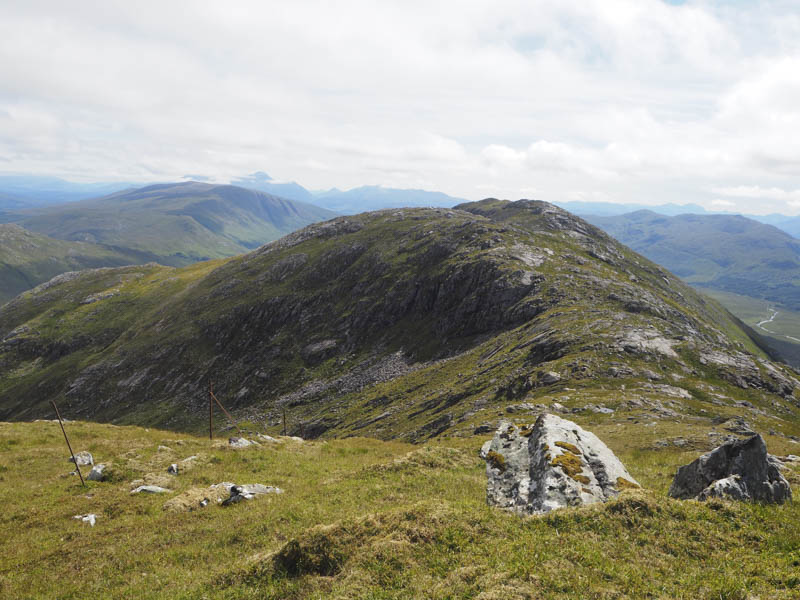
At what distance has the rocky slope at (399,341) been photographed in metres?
51.7

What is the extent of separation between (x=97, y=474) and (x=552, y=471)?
28.0 m

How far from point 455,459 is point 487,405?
93.8ft

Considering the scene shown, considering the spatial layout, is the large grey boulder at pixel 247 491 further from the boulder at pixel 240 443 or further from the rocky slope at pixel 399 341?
the rocky slope at pixel 399 341

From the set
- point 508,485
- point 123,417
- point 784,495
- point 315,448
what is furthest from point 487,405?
point 123,417

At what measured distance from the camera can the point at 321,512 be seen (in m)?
19.2

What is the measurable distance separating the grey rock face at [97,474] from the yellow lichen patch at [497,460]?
2481cm

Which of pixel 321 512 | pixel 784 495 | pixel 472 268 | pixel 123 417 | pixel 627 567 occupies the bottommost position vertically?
pixel 123 417

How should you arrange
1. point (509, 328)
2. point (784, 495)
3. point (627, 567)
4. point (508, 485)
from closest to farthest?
point (627, 567)
point (784, 495)
point (508, 485)
point (509, 328)

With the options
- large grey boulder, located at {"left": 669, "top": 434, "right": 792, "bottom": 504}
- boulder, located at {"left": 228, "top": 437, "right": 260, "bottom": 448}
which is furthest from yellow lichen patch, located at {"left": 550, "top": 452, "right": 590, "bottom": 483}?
boulder, located at {"left": 228, "top": 437, "right": 260, "bottom": 448}

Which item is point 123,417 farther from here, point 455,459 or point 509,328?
point 455,459

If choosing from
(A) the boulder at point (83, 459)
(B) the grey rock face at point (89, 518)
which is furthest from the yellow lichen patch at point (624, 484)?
(A) the boulder at point (83, 459)

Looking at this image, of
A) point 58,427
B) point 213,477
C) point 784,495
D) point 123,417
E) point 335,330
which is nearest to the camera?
point 784,495

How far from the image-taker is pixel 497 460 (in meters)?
21.0

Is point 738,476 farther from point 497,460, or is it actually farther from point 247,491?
point 247,491
